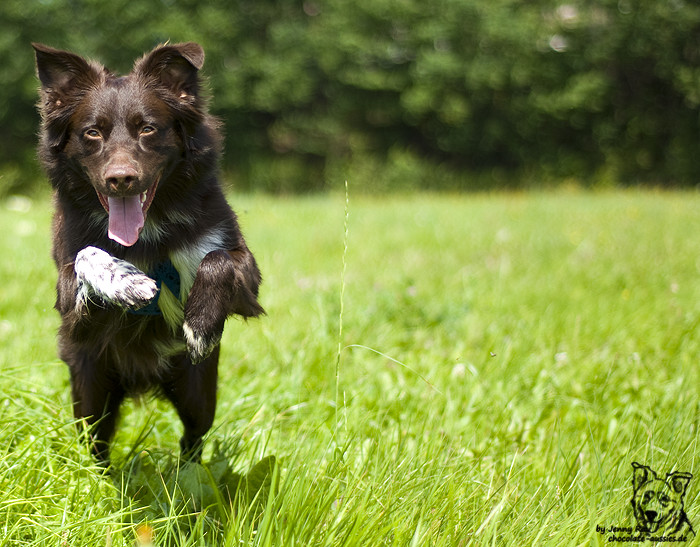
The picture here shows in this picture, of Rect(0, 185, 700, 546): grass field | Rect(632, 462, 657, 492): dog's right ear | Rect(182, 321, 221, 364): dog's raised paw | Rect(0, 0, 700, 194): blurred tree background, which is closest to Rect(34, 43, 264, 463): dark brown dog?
Rect(182, 321, 221, 364): dog's raised paw

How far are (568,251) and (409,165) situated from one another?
1345cm

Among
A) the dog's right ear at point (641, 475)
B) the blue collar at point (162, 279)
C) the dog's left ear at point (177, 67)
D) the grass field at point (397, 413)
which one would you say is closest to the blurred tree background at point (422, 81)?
the grass field at point (397, 413)

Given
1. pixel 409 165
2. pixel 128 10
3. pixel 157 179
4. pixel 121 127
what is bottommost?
pixel 409 165

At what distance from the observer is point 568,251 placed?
7172 mm

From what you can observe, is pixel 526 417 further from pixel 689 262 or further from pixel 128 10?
pixel 128 10

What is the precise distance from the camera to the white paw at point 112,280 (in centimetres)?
192

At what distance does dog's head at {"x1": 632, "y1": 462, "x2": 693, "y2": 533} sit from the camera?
186 centimetres

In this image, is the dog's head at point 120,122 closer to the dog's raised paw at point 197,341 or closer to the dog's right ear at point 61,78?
the dog's right ear at point 61,78

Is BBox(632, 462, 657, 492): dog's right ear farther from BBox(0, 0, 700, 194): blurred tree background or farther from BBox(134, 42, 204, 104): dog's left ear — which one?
BBox(0, 0, 700, 194): blurred tree background

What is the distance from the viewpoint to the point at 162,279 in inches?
85.7

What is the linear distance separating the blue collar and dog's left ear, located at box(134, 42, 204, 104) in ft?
1.92

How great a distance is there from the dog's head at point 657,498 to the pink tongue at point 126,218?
165cm

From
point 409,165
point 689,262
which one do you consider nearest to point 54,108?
point 689,262

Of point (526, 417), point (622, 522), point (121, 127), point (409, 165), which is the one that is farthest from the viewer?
point (409, 165)
